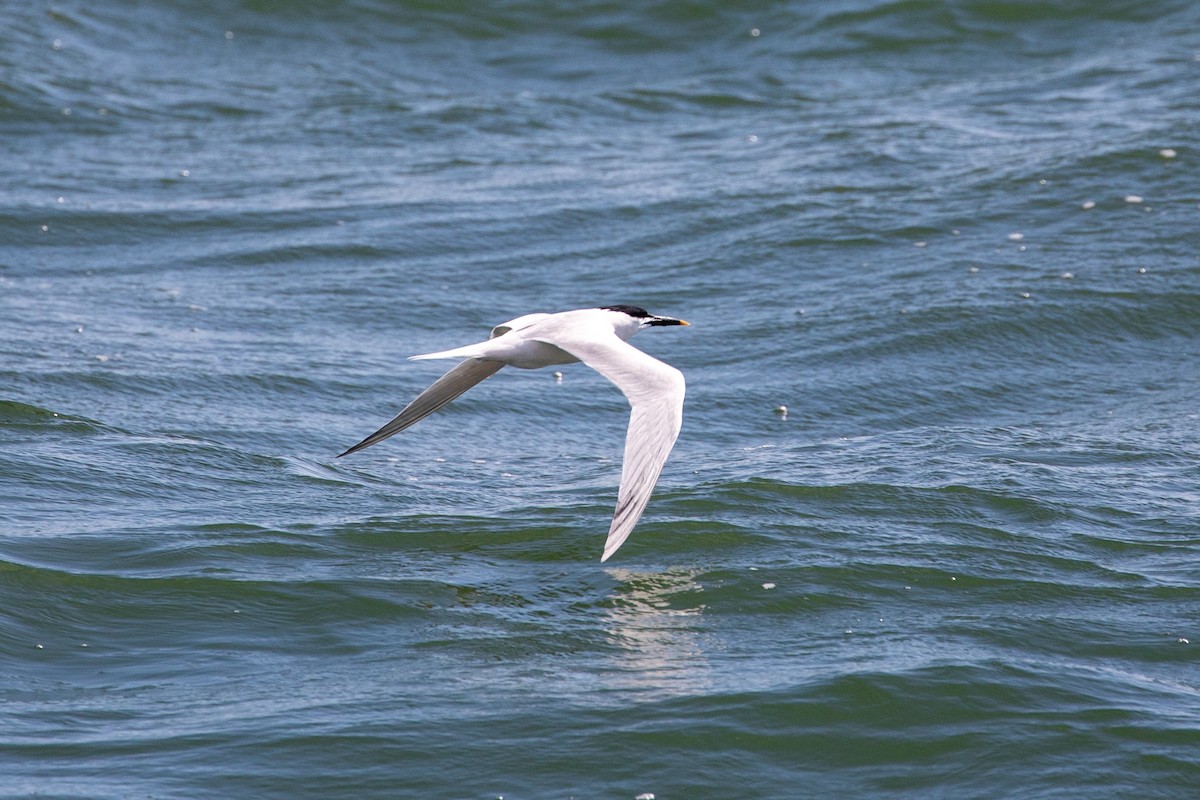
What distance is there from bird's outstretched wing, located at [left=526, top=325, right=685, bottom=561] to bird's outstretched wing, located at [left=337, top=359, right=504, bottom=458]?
2.01 ft

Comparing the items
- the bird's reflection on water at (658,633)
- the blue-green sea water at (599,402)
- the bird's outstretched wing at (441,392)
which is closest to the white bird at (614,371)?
the bird's outstretched wing at (441,392)

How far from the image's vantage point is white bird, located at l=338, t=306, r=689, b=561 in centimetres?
603

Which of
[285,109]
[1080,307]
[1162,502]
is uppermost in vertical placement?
[285,109]

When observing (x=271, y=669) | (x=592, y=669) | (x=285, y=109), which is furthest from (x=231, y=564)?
(x=285, y=109)

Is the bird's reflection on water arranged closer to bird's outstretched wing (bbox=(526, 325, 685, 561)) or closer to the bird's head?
bird's outstretched wing (bbox=(526, 325, 685, 561))

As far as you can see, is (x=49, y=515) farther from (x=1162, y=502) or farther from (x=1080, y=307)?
(x=1080, y=307)

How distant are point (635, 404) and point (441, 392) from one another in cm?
167

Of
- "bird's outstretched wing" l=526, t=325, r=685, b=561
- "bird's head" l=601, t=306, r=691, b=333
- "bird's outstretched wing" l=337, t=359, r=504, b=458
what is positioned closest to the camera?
"bird's outstretched wing" l=526, t=325, r=685, b=561

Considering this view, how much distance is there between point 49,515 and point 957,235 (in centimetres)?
847

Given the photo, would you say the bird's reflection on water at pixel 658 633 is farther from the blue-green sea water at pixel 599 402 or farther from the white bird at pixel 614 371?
the white bird at pixel 614 371

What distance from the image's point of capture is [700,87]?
1848 cm

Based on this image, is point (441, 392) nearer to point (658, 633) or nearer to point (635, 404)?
point (635, 404)

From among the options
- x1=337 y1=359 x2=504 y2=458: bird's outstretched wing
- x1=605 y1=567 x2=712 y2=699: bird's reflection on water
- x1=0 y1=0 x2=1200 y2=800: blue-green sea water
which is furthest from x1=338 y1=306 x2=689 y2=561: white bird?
x1=0 y1=0 x2=1200 y2=800: blue-green sea water

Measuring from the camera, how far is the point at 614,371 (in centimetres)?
666
